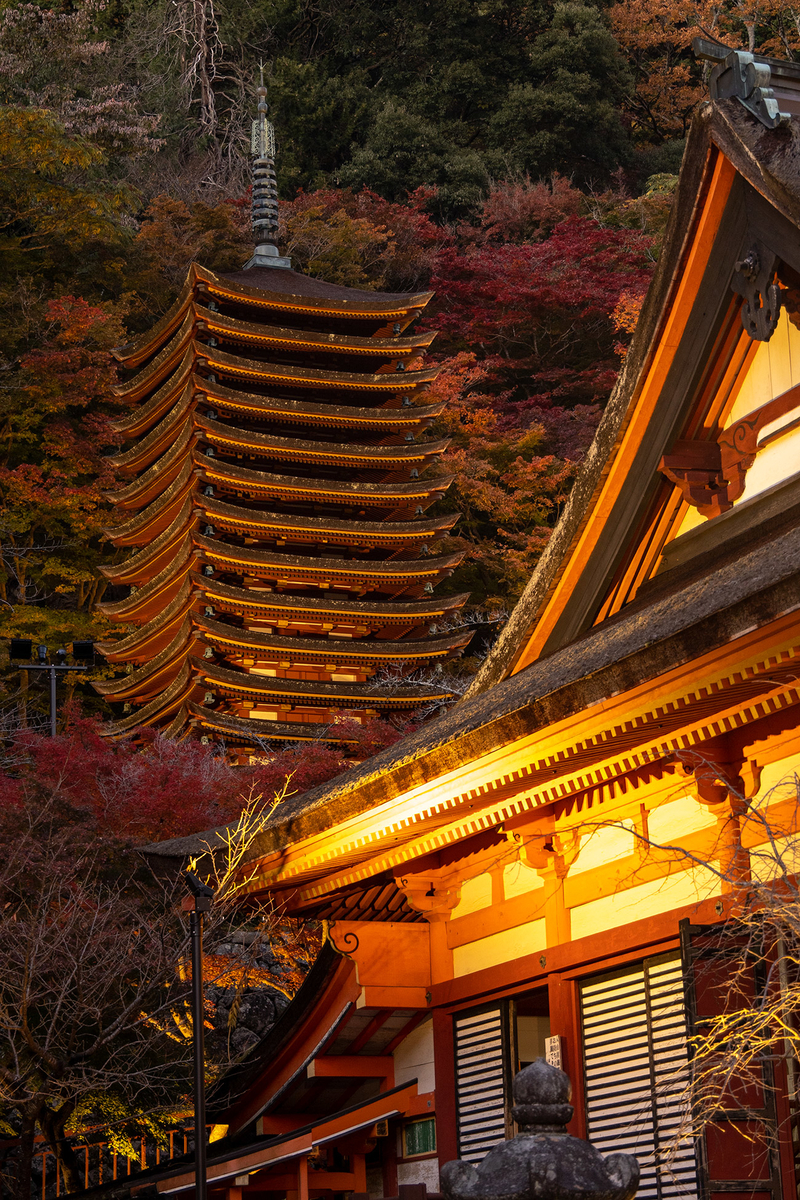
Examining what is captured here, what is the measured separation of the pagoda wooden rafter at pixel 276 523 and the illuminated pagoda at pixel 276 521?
0.15 ft

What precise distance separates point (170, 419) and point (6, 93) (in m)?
10.8

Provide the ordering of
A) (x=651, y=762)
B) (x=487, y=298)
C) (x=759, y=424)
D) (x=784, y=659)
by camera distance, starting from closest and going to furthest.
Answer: (x=784, y=659) < (x=651, y=762) < (x=759, y=424) < (x=487, y=298)

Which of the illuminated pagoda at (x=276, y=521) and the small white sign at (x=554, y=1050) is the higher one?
the illuminated pagoda at (x=276, y=521)

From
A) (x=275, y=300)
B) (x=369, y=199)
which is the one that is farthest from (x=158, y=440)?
(x=369, y=199)

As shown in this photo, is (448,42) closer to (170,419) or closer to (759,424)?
(170,419)


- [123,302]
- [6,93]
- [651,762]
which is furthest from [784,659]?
[6,93]

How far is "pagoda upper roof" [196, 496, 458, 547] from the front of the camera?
1126 inches

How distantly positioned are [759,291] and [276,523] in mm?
22302

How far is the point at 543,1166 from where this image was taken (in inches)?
179

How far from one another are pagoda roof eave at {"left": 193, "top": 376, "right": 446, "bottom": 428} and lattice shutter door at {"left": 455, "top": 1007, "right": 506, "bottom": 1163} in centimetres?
2217

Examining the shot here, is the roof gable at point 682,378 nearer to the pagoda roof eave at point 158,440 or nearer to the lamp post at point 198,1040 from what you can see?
the lamp post at point 198,1040

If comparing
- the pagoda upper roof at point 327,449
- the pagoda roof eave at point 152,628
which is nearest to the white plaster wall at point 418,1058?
the pagoda roof eave at point 152,628

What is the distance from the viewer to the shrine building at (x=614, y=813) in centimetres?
583

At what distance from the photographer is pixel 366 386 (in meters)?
31.3
